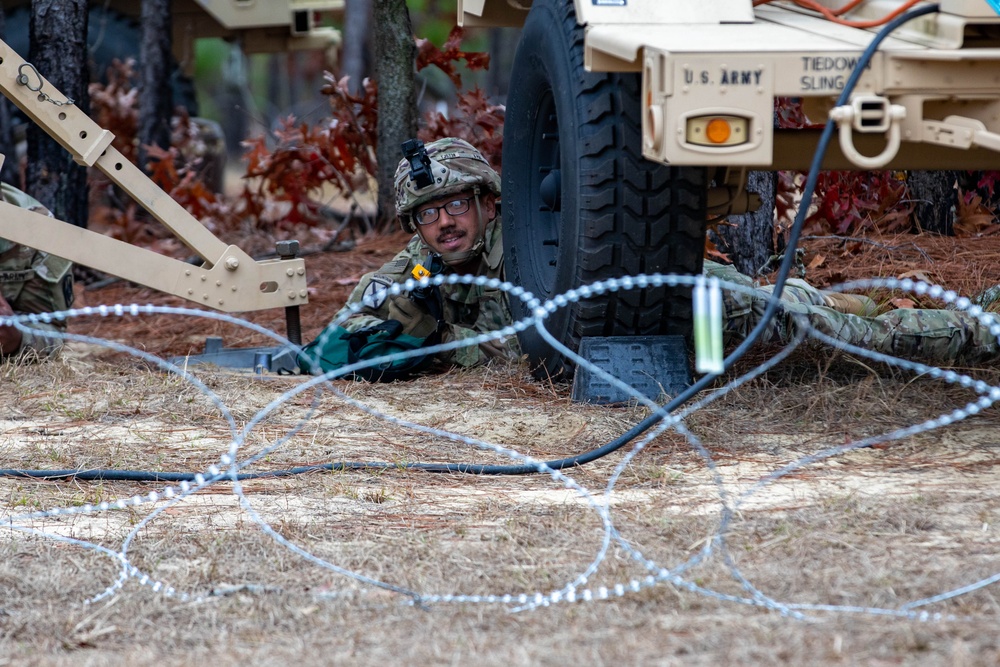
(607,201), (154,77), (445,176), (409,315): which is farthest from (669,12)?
(154,77)

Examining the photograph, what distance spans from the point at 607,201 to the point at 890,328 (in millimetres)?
1284

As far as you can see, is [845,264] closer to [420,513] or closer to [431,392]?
[431,392]

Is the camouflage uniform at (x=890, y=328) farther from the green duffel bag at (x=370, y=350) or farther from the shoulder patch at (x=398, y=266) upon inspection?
the shoulder patch at (x=398, y=266)

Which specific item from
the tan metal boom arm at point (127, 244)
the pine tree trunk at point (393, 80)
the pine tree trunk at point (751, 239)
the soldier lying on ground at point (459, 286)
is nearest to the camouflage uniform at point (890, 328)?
the soldier lying on ground at point (459, 286)

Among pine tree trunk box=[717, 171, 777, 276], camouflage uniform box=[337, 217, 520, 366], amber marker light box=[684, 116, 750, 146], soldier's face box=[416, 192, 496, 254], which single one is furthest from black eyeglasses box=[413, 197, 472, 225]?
amber marker light box=[684, 116, 750, 146]

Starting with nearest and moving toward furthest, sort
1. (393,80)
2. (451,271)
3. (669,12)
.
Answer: (669,12), (451,271), (393,80)

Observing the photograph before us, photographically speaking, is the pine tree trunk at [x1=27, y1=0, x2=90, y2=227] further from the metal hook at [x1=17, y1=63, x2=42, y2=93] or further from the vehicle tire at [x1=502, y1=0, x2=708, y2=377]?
the vehicle tire at [x1=502, y1=0, x2=708, y2=377]

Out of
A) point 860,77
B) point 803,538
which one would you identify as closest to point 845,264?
point 860,77

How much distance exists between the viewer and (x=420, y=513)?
3.04 m

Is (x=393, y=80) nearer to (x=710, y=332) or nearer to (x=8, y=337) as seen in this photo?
(x=8, y=337)

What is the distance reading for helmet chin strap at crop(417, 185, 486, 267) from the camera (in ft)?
16.5

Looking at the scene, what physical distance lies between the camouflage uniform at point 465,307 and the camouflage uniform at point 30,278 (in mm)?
1253

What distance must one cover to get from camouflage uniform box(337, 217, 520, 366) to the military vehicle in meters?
0.30

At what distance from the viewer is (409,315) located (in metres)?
5.11
